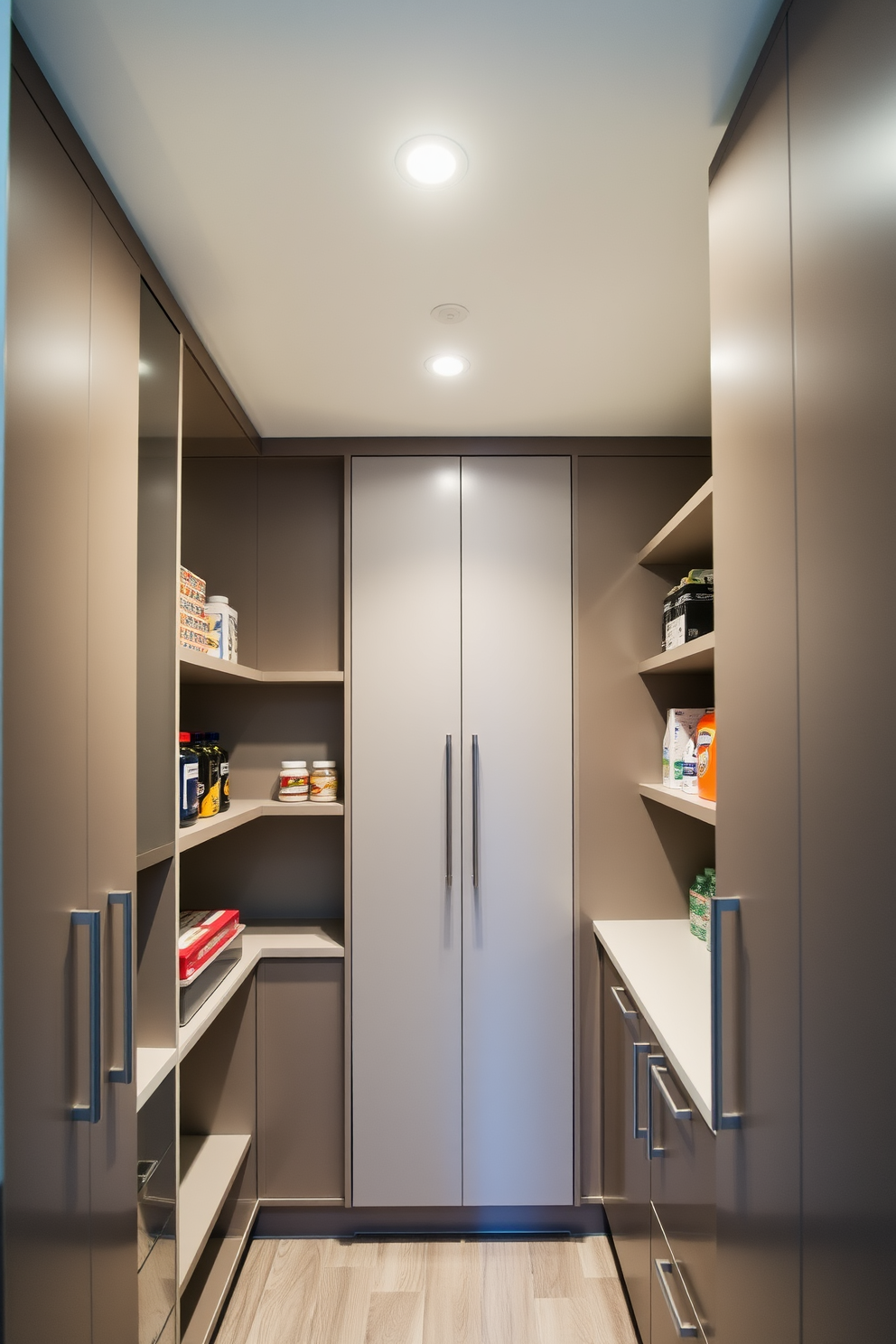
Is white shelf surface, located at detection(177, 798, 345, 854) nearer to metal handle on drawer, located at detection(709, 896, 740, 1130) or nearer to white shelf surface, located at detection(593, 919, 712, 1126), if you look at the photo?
white shelf surface, located at detection(593, 919, 712, 1126)

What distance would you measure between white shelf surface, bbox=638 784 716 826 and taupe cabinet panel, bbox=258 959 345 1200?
1.08 metres

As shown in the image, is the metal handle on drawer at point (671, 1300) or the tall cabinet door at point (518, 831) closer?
the metal handle on drawer at point (671, 1300)

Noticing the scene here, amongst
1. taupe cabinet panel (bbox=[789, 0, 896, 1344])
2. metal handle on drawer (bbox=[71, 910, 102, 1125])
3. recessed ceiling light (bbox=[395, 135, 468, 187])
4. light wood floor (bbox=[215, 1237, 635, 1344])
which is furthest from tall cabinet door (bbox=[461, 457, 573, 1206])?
taupe cabinet panel (bbox=[789, 0, 896, 1344])

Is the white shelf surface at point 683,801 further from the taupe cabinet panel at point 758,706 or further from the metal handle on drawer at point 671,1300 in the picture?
the metal handle on drawer at point 671,1300

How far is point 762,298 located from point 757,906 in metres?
0.78

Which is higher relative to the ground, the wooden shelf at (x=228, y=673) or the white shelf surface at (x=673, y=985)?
the wooden shelf at (x=228, y=673)

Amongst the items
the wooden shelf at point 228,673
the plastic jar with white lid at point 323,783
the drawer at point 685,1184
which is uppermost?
the wooden shelf at point 228,673

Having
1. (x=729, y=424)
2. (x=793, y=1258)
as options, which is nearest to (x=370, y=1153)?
(x=793, y=1258)

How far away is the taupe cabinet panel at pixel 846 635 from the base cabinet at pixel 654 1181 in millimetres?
606

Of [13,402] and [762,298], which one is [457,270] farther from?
[13,402]

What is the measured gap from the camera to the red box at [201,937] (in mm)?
1845

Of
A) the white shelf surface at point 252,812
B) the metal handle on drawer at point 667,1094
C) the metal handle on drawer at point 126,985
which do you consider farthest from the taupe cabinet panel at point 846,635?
the white shelf surface at point 252,812

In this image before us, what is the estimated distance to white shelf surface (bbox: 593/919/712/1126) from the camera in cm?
149

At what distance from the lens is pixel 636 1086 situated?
6.23 feet
